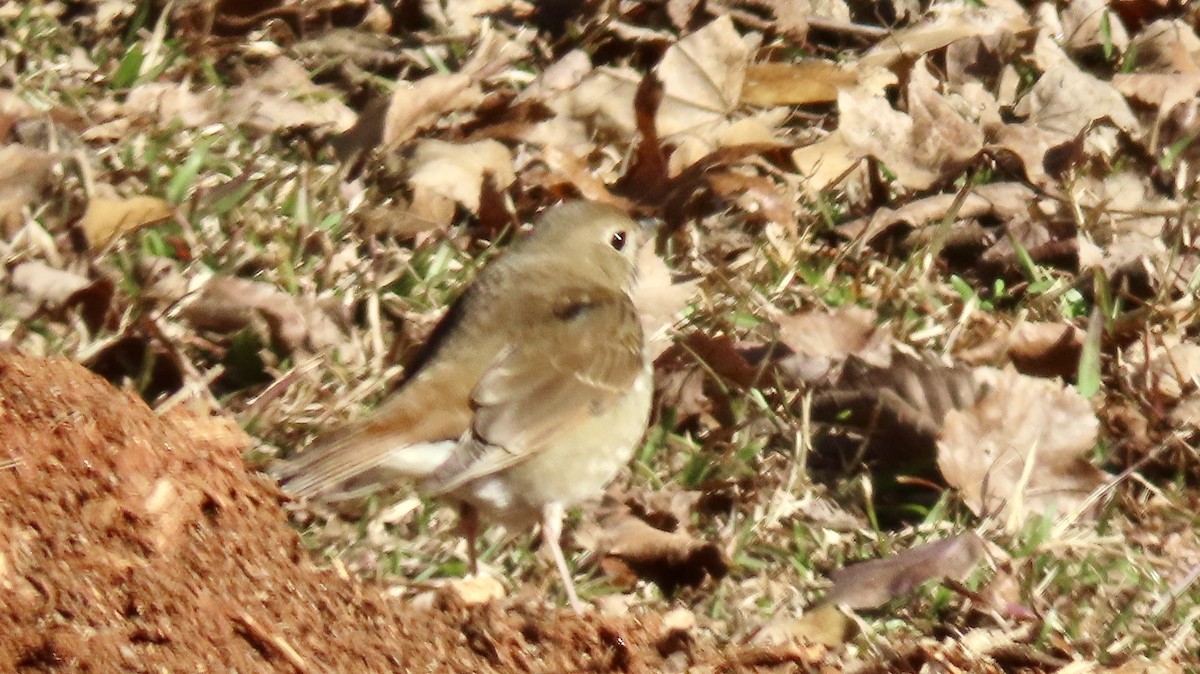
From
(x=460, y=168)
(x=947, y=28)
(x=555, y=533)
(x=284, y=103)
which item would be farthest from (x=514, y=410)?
(x=947, y=28)

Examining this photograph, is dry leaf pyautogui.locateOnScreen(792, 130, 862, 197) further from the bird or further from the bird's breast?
the bird's breast

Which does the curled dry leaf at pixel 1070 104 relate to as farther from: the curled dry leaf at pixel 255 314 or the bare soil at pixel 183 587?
the bare soil at pixel 183 587

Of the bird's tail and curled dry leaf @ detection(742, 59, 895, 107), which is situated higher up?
the bird's tail

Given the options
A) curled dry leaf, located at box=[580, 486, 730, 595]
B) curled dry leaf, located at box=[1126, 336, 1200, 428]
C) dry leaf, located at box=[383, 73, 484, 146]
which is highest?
dry leaf, located at box=[383, 73, 484, 146]

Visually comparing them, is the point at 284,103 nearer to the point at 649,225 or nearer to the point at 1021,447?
the point at 649,225

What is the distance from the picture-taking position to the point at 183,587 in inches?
129

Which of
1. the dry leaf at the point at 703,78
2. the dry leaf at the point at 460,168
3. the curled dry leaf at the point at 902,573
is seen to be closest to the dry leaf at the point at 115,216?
the dry leaf at the point at 460,168

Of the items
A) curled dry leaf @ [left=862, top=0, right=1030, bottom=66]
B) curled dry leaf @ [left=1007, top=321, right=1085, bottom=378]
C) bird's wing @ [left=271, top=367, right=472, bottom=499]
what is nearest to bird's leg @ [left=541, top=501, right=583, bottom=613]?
bird's wing @ [left=271, top=367, right=472, bottom=499]

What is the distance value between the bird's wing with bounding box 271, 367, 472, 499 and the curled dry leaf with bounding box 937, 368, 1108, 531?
133cm

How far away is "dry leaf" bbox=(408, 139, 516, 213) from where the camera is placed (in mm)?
5656

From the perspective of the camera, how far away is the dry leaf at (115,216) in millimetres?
5160

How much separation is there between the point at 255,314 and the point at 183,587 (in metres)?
1.79

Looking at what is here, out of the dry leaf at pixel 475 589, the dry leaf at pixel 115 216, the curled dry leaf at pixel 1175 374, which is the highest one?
the dry leaf at pixel 115 216

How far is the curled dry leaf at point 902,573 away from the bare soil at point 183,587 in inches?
19.1
